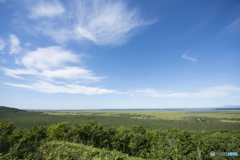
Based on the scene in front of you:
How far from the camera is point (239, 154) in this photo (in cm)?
1445

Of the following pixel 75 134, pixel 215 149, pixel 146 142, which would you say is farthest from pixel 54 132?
pixel 215 149

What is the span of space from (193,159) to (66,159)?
50.4 ft

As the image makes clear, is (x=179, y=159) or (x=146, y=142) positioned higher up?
(x=179, y=159)

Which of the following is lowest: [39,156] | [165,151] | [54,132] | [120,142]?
[120,142]

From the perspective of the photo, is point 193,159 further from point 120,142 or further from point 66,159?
point 120,142

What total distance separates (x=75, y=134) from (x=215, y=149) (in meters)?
29.8

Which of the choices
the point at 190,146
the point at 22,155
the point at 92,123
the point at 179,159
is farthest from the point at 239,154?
the point at 92,123

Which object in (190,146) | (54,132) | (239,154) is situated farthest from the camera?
(54,132)

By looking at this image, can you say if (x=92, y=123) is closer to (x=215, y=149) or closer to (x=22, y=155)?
(x=22, y=155)

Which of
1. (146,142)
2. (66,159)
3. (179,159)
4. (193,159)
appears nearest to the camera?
(66,159)

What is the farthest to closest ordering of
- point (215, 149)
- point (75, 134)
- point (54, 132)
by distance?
point (54, 132) → point (75, 134) → point (215, 149)

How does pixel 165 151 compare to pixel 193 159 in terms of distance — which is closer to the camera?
pixel 193 159

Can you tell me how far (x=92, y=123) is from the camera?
30891mm

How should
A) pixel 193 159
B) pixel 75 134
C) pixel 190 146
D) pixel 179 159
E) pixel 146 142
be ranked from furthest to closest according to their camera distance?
pixel 75 134 < pixel 146 142 < pixel 190 146 < pixel 193 159 < pixel 179 159
